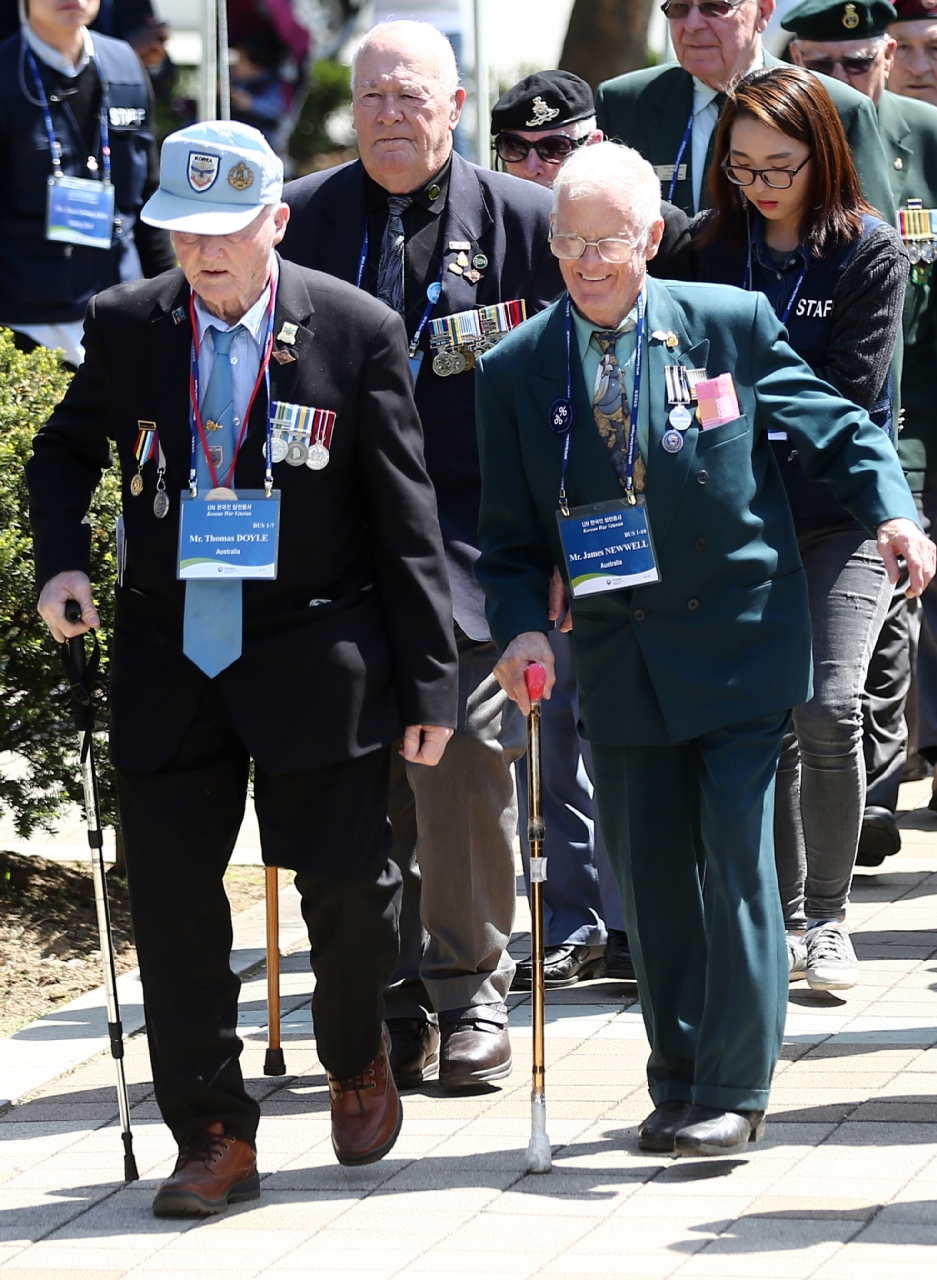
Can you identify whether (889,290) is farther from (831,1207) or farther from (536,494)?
(831,1207)

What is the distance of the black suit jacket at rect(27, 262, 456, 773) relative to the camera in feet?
14.5

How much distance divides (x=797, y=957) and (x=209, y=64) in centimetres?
595

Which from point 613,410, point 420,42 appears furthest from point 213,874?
point 420,42

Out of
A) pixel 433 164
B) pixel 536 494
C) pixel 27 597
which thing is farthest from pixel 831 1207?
pixel 27 597

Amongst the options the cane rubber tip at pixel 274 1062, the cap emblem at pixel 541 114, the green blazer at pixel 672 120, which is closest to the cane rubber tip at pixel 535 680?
the cane rubber tip at pixel 274 1062

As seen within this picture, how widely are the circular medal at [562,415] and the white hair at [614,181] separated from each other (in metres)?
0.37

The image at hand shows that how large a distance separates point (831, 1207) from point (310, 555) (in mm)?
1593

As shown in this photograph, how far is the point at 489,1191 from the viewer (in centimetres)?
443

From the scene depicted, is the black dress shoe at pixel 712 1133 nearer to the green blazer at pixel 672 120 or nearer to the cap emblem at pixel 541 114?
the green blazer at pixel 672 120

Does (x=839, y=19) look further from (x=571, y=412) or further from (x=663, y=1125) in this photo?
(x=663, y=1125)

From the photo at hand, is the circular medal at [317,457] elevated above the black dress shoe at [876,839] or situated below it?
above

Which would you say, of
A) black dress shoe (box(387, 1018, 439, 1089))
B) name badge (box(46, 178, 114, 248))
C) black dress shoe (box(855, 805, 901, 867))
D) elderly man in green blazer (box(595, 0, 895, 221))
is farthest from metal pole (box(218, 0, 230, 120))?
black dress shoe (box(387, 1018, 439, 1089))

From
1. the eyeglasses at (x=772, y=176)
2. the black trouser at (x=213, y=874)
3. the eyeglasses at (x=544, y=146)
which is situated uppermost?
the eyeglasses at (x=544, y=146)

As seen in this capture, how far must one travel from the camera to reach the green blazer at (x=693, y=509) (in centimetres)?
451
